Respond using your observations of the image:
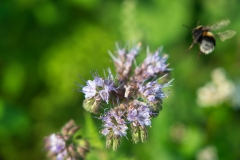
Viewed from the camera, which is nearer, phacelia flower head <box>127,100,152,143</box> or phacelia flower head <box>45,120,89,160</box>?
phacelia flower head <box>127,100,152,143</box>

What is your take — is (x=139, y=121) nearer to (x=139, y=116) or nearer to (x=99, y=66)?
(x=139, y=116)

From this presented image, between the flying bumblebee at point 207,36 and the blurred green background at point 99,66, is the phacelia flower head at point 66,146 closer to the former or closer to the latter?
the flying bumblebee at point 207,36

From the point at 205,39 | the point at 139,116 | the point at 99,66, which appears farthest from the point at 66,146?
the point at 99,66

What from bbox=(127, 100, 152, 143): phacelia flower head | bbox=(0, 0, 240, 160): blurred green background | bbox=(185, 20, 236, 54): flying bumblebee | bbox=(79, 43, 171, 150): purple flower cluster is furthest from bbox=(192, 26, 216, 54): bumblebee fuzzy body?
bbox=(0, 0, 240, 160): blurred green background

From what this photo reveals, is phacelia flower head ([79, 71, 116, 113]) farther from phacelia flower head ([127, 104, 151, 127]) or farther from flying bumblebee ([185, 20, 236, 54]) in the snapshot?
flying bumblebee ([185, 20, 236, 54])

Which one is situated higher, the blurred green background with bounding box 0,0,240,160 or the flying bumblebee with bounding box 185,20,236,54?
the blurred green background with bounding box 0,0,240,160

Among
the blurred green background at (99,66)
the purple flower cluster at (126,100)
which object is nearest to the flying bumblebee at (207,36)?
the purple flower cluster at (126,100)
